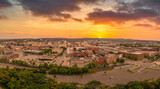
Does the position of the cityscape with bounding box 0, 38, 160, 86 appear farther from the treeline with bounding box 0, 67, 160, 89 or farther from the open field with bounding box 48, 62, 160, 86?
the treeline with bounding box 0, 67, 160, 89

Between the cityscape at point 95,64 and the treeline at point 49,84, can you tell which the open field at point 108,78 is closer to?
the cityscape at point 95,64

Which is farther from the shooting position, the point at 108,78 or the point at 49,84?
the point at 108,78

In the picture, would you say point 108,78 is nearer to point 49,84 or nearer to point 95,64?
point 95,64

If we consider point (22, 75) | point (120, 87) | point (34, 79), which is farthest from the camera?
point (22, 75)

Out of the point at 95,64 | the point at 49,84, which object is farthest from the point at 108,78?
the point at 49,84

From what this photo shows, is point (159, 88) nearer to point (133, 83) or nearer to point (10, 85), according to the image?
point (133, 83)

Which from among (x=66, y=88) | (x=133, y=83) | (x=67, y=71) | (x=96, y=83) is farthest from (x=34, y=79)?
(x=133, y=83)

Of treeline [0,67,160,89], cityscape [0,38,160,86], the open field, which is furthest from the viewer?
cityscape [0,38,160,86]

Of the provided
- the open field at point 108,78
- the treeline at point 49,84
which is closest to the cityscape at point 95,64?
the open field at point 108,78

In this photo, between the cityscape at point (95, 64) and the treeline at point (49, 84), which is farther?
the cityscape at point (95, 64)

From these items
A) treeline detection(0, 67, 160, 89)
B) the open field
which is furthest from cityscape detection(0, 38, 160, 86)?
treeline detection(0, 67, 160, 89)

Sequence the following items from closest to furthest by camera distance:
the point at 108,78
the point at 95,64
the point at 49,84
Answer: the point at 49,84
the point at 108,78
the point at 95,64
